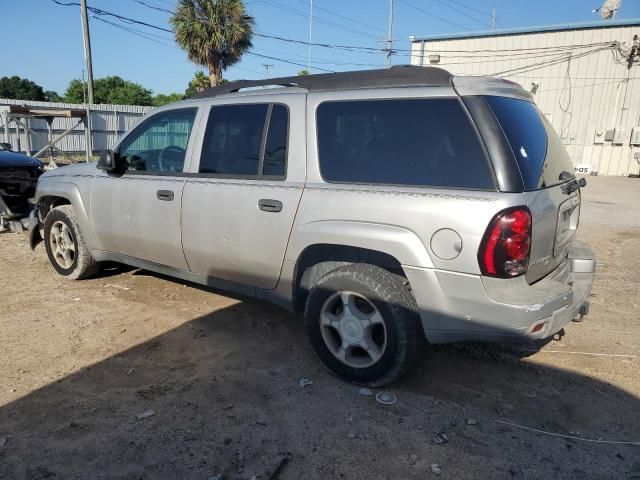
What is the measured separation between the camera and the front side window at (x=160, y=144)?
417 cm

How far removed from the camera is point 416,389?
3291 millimetres

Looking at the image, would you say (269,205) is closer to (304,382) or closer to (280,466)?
(304,382)

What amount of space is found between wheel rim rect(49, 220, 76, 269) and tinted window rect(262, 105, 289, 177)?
2.75 m

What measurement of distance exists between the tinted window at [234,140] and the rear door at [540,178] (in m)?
1.67

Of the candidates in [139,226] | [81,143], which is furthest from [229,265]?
[81,143]

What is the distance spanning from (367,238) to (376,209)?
0.60 ft

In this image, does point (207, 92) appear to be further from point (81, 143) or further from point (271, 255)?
point (81, 143)

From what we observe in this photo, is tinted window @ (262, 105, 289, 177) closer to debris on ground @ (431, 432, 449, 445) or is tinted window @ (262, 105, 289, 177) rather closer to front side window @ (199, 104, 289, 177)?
front side window @ (199, 104, 289, 177)

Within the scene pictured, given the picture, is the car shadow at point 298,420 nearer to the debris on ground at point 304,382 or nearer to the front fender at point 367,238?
the debris on ground at point 304,382

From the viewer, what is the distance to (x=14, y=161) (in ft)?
25.3

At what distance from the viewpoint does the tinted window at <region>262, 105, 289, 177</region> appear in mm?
3505

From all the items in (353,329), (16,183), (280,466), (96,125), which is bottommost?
(280,466)

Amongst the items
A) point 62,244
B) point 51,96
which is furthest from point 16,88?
point 62,244

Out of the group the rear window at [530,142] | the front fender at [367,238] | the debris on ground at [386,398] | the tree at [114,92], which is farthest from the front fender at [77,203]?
the tree at [114,92]
